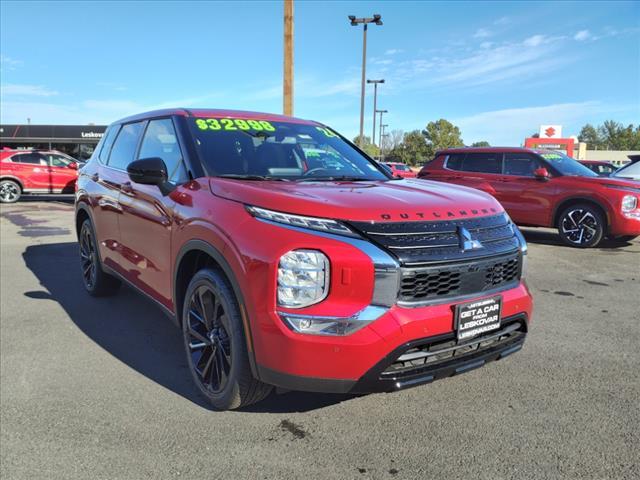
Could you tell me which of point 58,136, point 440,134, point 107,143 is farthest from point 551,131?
point 107,143

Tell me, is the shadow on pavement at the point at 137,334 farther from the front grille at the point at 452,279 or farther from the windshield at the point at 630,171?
the windshield at the point at 630,171

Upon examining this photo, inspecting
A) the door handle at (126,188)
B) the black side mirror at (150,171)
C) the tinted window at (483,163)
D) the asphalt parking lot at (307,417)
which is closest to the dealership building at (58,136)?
the tinted window at (483,163)

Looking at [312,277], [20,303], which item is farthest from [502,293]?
[20,303]

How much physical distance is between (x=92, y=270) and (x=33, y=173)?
13.2 m

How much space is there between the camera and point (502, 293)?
108 inches

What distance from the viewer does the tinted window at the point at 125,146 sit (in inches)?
172

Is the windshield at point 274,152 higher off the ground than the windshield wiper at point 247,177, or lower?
higher

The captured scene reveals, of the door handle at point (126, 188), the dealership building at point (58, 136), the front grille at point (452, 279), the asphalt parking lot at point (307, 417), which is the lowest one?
the asphalt parking lot at point (307, 417)

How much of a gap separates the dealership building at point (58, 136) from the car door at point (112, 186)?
33183 millimetres

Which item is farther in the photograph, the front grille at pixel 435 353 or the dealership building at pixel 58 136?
the dealership building at pixel 58 136

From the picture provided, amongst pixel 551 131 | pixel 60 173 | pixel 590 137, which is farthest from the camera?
pixel 590 137

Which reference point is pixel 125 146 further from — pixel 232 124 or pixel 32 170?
pixel 32 170

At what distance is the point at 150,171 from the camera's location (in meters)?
3.22

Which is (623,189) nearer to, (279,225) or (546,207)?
(546,207)
